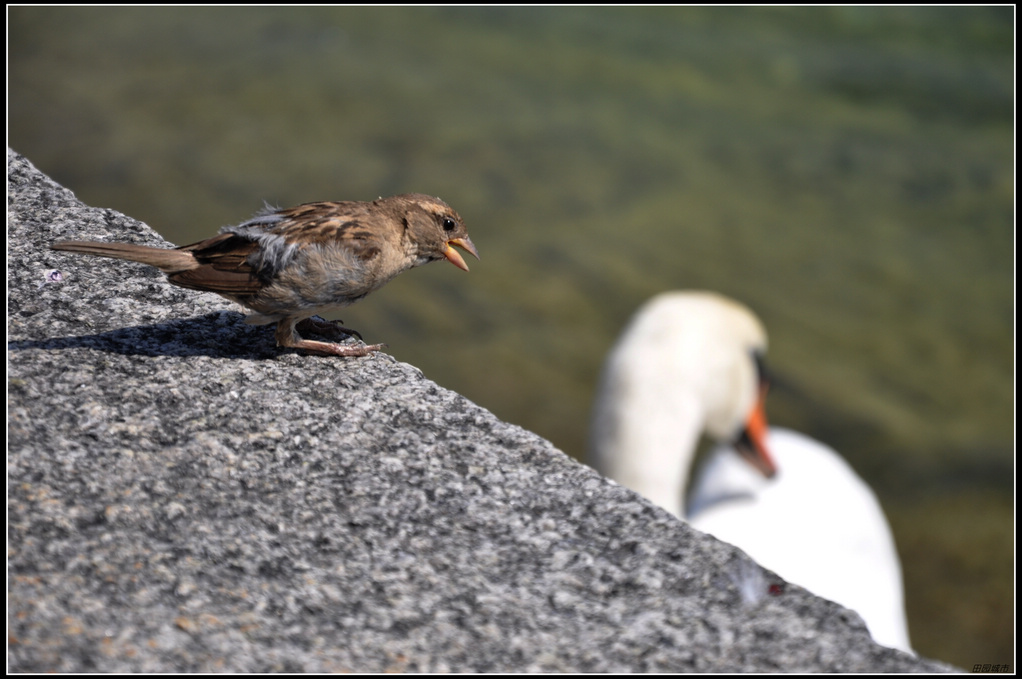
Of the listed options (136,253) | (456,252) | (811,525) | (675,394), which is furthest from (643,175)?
(136,253)

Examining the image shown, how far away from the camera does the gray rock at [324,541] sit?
1.63m

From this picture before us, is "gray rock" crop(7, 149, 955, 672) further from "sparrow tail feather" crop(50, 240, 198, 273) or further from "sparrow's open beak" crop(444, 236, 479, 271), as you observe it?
"sparrow's open beak" crop(444, 236, 479, 271)

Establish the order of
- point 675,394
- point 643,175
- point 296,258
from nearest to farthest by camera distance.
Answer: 1. point 296,258
2. point 675,394
3. point 643,175

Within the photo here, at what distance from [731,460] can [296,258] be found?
434 centimetres

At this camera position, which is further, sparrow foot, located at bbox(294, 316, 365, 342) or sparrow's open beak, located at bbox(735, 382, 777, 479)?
sparrow's open beak, located at bbox(735, 382, 777, 479)

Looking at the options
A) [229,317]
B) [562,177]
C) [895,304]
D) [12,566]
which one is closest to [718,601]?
[12,566]

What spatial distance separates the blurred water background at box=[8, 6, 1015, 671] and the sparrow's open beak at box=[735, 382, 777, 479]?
74.1 inches

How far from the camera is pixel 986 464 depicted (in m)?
8.02

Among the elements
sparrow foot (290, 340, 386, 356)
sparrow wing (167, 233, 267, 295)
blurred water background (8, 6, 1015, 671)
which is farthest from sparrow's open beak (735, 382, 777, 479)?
sparrow wing (167, 233, 267, 295)

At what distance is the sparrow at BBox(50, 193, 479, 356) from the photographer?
2277 mm

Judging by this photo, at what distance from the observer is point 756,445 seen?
5895 millimetres

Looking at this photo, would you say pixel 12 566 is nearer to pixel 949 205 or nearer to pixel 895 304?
pixel 895 304

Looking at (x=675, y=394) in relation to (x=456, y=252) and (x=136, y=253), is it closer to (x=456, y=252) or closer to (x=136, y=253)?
(x=456, y=252)

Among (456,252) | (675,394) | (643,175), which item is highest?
(643,175)
